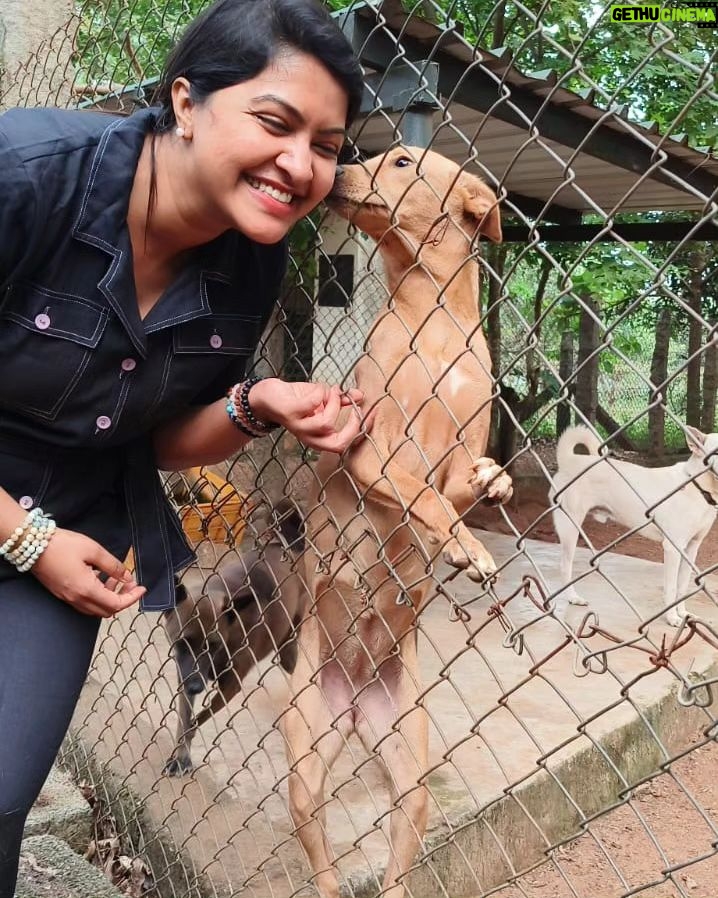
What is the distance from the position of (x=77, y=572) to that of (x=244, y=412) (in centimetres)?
49

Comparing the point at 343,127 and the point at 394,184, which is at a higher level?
the point at 343,127

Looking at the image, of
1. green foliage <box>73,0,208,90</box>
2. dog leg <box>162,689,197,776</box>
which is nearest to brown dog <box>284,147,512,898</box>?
dog leg <box>162,689,197,776</box>

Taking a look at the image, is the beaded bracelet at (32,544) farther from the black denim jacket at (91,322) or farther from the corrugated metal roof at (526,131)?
the corrugated metal roof at (526,131)

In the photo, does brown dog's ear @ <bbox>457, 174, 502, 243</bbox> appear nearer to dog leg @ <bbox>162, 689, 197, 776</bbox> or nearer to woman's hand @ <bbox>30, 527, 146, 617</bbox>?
woman's hand @ <bbox>30, 527, 146, 617</bbox>

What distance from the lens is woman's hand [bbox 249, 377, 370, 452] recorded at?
1800mm

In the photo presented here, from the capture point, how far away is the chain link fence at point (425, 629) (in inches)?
62.5

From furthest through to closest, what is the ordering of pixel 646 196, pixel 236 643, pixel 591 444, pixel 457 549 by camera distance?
pixel 646 196
pixel 591 444
pixel 236 643
pixel 457 549

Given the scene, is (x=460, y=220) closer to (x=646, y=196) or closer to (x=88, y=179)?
(x=88, y=179)

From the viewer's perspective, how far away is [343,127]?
158cm

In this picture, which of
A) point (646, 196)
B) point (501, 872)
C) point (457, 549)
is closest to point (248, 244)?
point (457, 549)

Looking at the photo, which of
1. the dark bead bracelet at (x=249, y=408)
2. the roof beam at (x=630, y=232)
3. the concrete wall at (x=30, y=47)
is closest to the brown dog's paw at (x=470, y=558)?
the dark bead bracelet at (x=249, y=408)

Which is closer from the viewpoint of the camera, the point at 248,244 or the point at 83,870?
the point at 248,244

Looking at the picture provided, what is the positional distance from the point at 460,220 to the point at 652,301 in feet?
31.1

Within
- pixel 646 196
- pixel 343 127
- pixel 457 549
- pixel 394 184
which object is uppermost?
pixel 343 127
